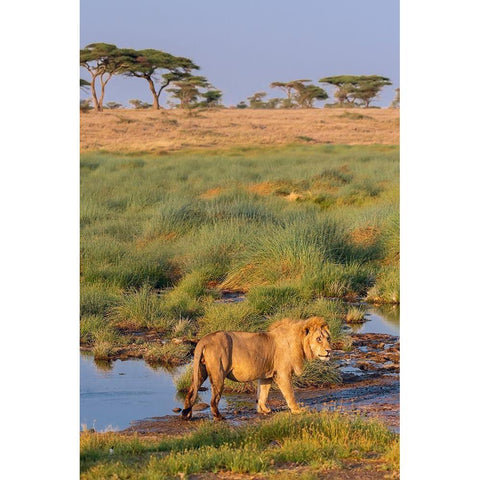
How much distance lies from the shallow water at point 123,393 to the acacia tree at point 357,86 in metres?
22.2

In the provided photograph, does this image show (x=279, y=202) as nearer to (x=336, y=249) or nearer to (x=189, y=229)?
(x=189, y=229)

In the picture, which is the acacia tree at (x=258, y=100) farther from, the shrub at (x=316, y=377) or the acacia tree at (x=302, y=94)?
the shrub at (x=316, y=377)

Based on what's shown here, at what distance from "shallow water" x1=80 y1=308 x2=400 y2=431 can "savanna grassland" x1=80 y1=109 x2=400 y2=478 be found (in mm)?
220

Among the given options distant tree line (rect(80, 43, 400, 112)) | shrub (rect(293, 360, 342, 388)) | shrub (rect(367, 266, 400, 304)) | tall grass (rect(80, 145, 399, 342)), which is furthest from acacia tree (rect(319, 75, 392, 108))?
shrub (rect(293, 360, 342, 388))

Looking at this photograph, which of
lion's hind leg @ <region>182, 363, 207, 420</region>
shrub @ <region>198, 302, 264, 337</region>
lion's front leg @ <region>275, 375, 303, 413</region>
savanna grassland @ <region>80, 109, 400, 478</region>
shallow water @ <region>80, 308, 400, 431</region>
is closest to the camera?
savanna grassland @ <region>80, 109, 400, 478</region>

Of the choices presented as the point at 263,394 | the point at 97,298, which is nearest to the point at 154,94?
the point at 97,298

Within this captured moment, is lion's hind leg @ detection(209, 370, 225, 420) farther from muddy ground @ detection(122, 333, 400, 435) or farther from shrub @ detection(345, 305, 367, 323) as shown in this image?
shrub @ detection(345, 305, 367, 323)

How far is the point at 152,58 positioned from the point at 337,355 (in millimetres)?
18976

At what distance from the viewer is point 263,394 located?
721 cm

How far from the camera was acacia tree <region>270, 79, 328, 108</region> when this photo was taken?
28642mm

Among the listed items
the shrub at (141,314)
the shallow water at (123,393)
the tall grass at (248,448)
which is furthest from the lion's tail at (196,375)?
the shrub at (141,314)
